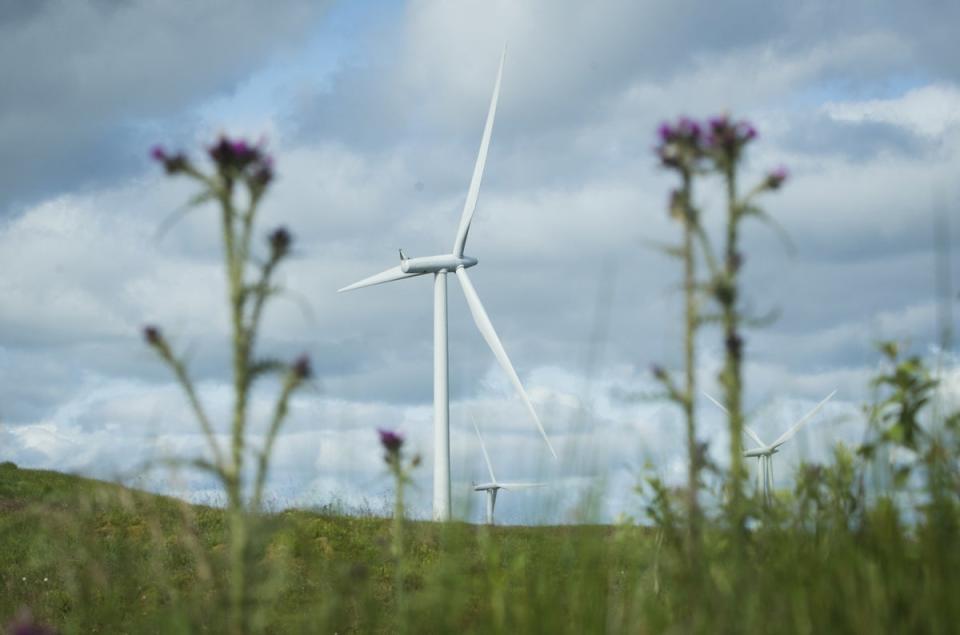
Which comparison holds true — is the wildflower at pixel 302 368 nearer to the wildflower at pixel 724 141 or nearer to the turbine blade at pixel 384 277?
the wildflower at pixel 724 141

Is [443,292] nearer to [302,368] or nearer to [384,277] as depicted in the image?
[384,277]

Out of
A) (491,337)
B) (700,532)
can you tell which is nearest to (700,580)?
(700,532)

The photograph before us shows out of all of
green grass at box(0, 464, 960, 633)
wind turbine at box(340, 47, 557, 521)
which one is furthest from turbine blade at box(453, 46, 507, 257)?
green grass at box(0, 464, 960, 633)

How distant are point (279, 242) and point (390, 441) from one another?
1361 millimetres

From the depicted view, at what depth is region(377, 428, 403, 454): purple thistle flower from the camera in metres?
4.71

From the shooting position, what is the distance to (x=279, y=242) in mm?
3756

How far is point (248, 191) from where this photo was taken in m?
3.68

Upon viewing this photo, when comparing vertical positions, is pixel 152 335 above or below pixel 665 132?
below

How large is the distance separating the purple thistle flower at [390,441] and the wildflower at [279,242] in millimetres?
1292

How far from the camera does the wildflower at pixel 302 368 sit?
3613 mm

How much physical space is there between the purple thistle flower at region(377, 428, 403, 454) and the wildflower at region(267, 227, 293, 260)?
4.24 ft

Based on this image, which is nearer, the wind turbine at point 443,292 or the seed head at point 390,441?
the seed head at point 390,441

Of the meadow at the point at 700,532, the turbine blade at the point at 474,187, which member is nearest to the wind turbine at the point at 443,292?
the turbine blade at the point at 474,187

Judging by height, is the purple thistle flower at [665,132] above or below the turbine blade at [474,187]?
below
